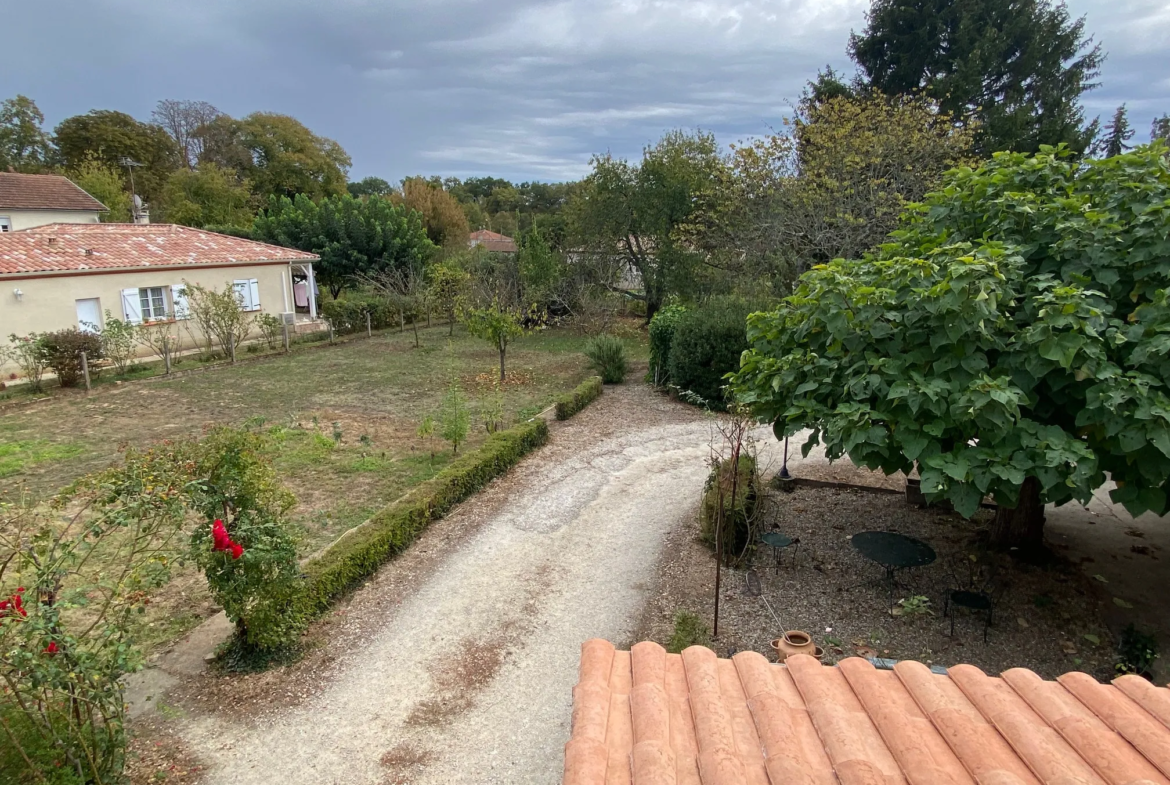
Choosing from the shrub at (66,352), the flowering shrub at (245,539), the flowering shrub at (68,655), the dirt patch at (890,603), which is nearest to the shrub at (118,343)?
the shrub at (66,352)

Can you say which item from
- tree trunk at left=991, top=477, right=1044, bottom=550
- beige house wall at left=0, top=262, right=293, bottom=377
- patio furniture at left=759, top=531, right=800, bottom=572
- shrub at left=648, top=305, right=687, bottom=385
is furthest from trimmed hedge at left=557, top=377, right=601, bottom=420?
beige house wall at left=0, top=262, right=293, bottom=377

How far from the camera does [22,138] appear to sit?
45.5 meters

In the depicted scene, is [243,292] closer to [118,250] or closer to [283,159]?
[118,250]

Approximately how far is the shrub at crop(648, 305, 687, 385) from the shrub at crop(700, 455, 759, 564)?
27.5 feet

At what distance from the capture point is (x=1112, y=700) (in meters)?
3.13

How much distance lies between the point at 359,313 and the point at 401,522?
19943 mm

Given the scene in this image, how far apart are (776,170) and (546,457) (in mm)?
13854

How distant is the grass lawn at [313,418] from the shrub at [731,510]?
459 cm

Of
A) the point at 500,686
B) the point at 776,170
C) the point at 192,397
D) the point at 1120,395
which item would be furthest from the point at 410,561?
the point at 776,170

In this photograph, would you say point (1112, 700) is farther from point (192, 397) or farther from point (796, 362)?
point (192, 397)

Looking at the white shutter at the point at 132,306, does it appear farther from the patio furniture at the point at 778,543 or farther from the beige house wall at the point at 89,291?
the patio furniture at the point at 778,543

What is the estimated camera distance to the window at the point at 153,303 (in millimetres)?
20641

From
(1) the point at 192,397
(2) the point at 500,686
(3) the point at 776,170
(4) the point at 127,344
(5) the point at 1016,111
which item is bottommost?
(2) the point at 500,686

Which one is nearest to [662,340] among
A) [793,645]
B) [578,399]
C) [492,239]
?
[578,399]
